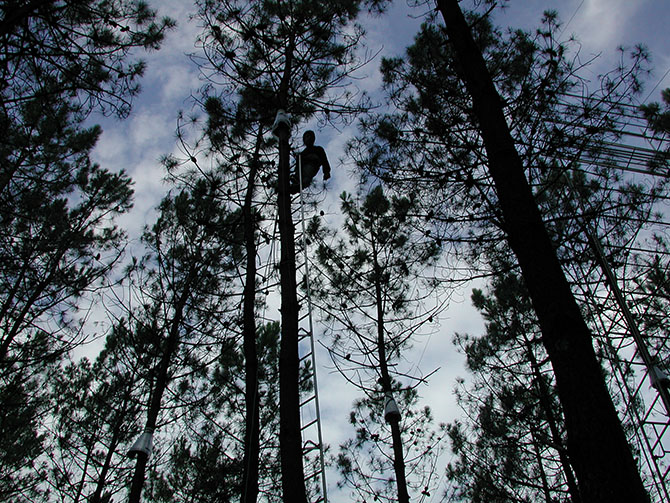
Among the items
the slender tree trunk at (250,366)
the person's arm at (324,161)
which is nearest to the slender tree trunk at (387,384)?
the slender tree trunk at (250,366)

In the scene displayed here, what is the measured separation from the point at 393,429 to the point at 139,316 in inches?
170

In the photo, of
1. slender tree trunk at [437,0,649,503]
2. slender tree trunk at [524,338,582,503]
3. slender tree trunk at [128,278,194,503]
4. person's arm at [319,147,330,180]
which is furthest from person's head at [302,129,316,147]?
slender tree trunk at [524,338,582,503]

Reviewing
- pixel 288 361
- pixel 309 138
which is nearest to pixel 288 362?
pixel 288 361

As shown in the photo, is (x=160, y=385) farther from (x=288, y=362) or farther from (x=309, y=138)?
(x=309, y=138)

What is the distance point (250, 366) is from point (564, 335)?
3.69 m

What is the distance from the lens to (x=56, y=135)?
22.2ft

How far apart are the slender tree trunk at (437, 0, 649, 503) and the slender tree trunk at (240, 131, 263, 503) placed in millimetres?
2871

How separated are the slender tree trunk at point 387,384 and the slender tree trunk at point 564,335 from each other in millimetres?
2806

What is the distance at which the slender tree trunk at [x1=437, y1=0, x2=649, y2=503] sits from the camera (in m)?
2.19

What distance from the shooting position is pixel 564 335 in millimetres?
2676

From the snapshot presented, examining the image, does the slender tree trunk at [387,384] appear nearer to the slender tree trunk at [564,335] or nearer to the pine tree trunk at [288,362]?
the pine tree trunk at [288,362]

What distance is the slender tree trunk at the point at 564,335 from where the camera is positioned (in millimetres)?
2186

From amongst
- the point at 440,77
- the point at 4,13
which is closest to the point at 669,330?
the point at 440,77

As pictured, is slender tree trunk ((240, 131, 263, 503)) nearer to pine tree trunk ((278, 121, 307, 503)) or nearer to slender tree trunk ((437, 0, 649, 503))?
pine tree trunk ((278, 121, 307, 503))
